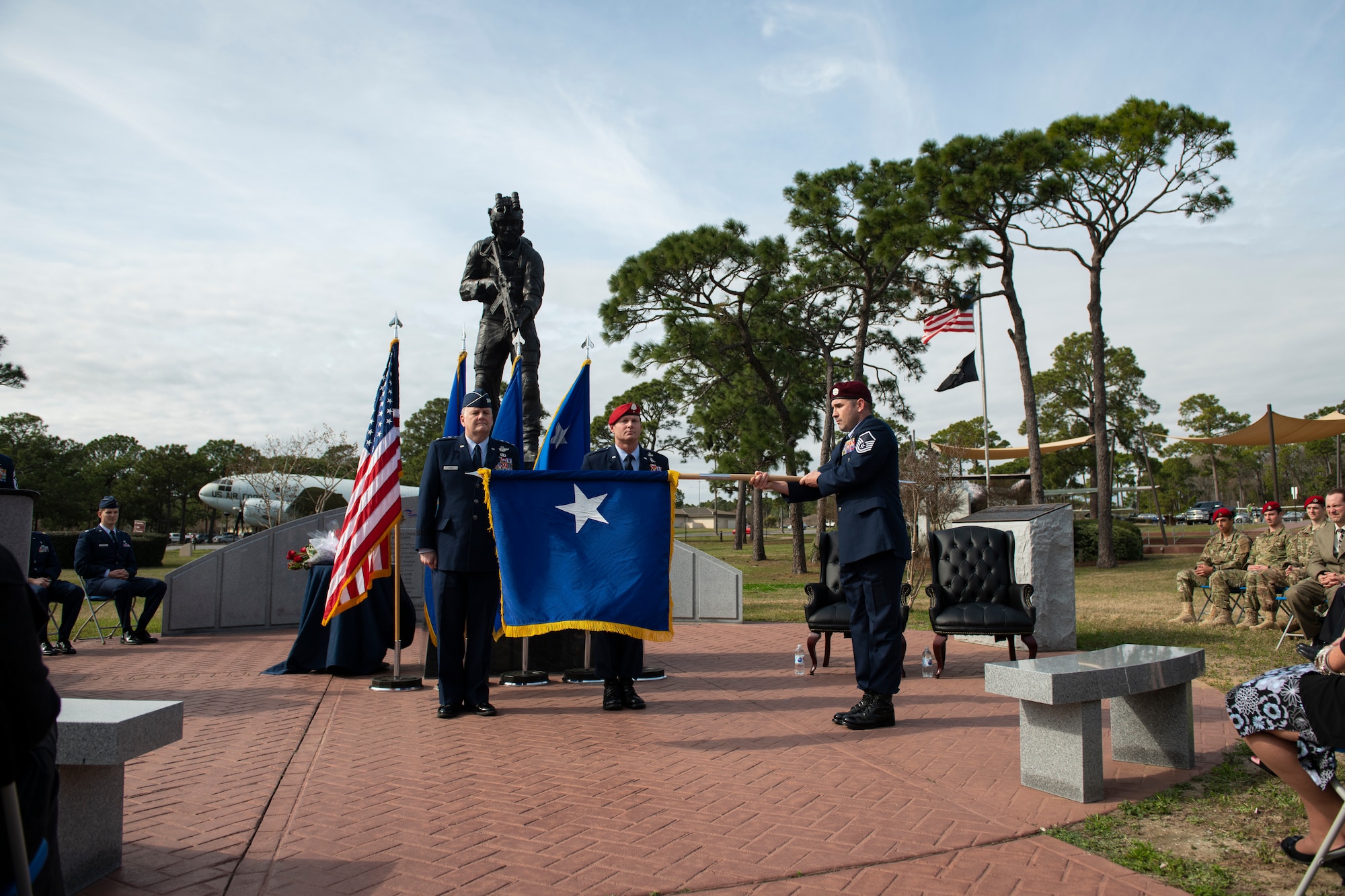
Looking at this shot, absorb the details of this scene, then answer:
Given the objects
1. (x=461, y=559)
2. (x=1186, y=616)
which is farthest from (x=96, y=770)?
(x=1186, y=616)

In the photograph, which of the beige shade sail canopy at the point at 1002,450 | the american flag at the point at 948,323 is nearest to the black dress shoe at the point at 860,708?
the american flag at the point at 948,323

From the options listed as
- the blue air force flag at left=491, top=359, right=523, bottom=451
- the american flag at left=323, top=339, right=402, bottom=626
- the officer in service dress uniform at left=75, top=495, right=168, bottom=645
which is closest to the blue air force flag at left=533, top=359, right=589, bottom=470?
the blue air force flag at left=491, top=359, right=523, bottom=451

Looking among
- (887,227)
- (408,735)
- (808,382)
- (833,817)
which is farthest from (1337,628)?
(808,382)

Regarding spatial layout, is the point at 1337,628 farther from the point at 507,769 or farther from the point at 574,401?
the point at 574,401

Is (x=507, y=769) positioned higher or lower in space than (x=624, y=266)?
lower

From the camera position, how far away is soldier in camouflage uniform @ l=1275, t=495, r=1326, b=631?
8562 millimetres

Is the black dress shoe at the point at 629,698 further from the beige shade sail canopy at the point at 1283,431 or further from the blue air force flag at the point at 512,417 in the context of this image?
the beige shade sail canopy at the point at 1283,431

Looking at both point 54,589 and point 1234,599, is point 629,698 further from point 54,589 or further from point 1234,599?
point 1234,599

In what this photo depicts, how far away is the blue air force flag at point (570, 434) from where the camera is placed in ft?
25.1

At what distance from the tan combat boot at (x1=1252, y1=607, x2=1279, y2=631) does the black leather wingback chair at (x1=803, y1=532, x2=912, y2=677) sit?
4.92 metres

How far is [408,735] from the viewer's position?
203 inches

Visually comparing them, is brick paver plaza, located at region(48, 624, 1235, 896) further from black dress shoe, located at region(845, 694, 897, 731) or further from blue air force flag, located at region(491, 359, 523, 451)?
blue air force flag, located at region(491, 359, 523, 451)

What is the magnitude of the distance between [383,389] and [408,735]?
9.80ft

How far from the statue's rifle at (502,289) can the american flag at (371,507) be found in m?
2.69
